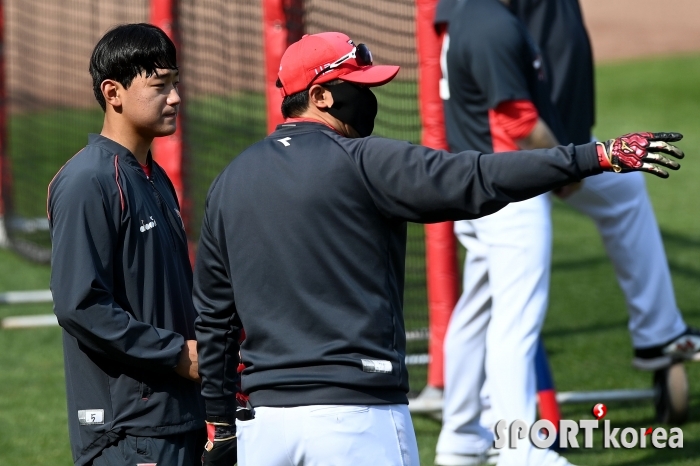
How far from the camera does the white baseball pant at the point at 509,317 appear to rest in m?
4.44

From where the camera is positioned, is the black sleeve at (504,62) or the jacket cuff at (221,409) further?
the black sleeve at (504,62)

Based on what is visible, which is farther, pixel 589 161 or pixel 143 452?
pixel 143 452

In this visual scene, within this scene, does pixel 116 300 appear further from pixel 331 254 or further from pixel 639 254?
pixel 639 254

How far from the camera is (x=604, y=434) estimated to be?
5.14 m

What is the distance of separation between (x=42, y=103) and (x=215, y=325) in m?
11.6

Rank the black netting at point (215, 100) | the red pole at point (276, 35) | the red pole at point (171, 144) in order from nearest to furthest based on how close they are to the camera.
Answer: the red pole at point (276, 35)
the red pole at point (171, 144)
the black netting at point (215, 100)

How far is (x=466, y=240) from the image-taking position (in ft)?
16.0

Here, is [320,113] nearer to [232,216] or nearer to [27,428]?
[232,216]

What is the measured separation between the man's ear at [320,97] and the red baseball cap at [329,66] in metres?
0.02

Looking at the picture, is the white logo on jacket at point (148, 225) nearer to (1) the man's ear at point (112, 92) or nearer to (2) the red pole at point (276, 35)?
(1) the man's ear at point (112, 92)

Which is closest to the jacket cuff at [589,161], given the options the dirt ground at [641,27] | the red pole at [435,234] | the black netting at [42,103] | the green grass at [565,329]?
the green grass at [565,329]

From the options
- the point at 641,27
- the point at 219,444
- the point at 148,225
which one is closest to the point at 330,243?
the point at 148,225

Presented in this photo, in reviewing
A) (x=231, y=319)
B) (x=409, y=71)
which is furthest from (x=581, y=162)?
(x=409, y=71)

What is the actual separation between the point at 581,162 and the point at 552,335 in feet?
15.8
